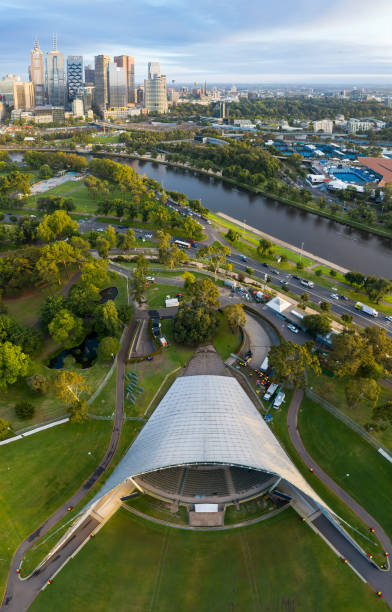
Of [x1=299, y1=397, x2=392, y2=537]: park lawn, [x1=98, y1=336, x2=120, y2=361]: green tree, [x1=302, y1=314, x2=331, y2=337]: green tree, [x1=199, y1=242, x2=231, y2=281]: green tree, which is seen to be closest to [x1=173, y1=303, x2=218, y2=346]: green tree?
[x1=98, y1=336, x2=120, y2=361]: green tree

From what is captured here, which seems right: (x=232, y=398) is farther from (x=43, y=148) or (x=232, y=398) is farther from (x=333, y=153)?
(x=43, y=148)

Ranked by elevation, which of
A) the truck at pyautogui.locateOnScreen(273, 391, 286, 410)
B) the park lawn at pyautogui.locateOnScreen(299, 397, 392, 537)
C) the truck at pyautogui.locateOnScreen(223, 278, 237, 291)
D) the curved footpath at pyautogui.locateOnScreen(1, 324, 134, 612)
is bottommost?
the curved footpath at pyautogui.locateOnScreen(1, 324, 134, 612)

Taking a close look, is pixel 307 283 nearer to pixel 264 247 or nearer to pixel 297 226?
pixel 264 247

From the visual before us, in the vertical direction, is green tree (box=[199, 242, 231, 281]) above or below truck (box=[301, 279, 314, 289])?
above

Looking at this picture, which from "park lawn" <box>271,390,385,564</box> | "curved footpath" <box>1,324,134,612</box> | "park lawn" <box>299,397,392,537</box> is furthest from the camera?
"park lawn" <box>299,397,392,537</box>

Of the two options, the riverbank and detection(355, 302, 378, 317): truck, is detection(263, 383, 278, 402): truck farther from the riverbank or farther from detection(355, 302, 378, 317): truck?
the riverbank

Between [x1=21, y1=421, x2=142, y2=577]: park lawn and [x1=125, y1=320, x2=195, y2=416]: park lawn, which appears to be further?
[x1=125, y1=320, x2=195, y2=416]: park lawn

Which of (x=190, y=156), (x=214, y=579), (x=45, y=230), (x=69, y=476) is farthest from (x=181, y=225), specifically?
(x=190, y=156)
